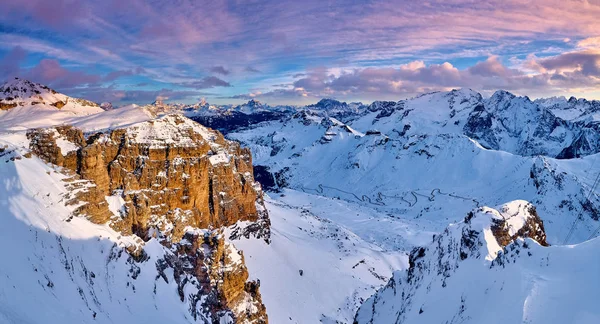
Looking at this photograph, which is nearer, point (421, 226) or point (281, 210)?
point (281, 210)

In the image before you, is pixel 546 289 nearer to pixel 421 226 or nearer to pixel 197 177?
pixel 197 177

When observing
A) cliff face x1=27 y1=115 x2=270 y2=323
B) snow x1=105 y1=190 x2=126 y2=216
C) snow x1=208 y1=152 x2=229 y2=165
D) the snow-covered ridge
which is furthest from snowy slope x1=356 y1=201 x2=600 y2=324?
the snow-covered ridge

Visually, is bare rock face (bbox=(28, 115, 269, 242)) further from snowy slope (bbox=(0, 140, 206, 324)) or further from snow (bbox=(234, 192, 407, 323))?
snow (bbox=(234, 192, 407, 323))

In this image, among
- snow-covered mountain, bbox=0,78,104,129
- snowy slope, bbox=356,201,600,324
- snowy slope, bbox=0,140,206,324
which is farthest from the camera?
snow-covered mountain, bbox=0,78,104,129

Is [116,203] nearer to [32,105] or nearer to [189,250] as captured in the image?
[189,250]

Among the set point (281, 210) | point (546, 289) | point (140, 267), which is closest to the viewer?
point (546, 289)

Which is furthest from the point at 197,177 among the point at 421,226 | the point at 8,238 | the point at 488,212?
the point at 421,226

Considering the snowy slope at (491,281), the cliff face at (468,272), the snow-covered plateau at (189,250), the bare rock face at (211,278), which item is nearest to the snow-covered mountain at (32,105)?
the snow-covered plateau at (189,250)
